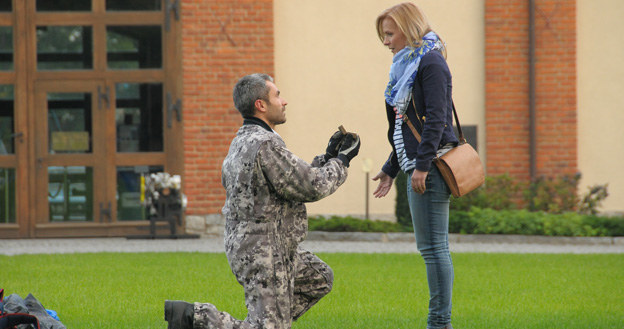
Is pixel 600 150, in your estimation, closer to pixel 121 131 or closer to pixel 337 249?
pixel 337 249

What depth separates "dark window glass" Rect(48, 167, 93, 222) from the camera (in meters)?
12.3

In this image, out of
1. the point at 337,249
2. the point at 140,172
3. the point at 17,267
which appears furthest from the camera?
the point at 140,172

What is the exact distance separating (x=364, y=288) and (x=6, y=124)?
7136mm

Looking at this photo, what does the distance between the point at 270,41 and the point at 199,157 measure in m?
1.95

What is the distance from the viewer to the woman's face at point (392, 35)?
4.62 meters

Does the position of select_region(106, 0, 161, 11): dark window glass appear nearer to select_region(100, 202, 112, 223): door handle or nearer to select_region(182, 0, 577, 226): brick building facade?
select_region(182, 0, 577, 226): brick building facade

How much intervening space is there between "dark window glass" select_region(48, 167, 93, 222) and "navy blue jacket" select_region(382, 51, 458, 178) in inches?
334

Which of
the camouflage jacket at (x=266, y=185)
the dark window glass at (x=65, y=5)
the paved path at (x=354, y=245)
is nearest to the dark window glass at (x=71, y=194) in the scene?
the paved path at (x=354, y=245)

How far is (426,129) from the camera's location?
4445 millimetres

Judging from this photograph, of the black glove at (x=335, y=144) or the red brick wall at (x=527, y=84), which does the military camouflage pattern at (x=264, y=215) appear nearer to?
→ the black glove at (x=335, y=144)

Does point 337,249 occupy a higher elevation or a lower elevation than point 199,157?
lower

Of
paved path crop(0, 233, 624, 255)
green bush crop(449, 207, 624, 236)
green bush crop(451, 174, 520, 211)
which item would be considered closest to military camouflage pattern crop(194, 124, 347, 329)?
paved path crop(0, 233, 624, 255)

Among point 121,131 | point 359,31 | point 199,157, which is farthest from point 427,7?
point 121,131

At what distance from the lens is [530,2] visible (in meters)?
12.5
